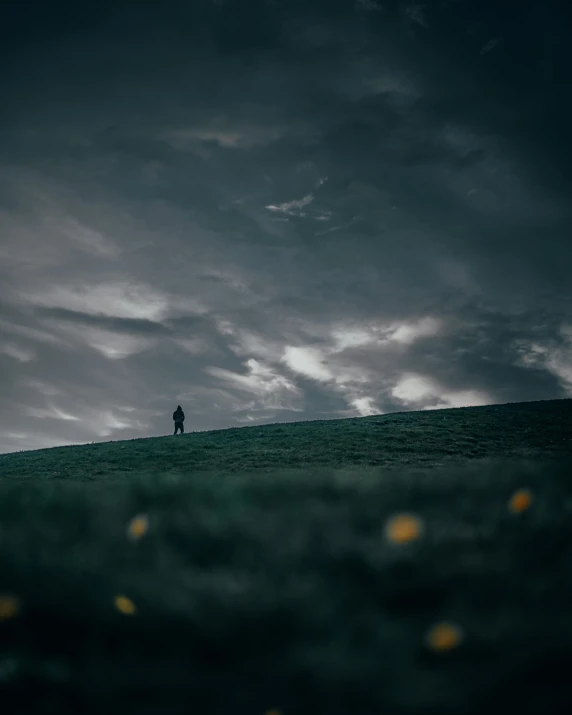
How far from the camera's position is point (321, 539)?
2.81 meters

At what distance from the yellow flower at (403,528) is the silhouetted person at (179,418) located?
2658 cm

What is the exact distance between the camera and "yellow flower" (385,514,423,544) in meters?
2.78

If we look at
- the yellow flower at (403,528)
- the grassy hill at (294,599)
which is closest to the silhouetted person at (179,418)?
the grassy hill at (294,599)

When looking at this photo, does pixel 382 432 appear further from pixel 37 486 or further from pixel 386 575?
pixel 386 575

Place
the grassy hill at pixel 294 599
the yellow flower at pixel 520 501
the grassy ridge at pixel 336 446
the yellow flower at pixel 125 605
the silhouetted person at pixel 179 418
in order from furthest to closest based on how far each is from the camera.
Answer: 1. the silhouetted person at pixel 179 418
2. the grassy ridge at pixel 336 446
3. the yellow flower at pixel 520 501
4. the yellow flower at pixel 125 605
5. the grassy hill at pixel 294 599

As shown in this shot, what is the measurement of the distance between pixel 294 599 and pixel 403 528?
905 mm

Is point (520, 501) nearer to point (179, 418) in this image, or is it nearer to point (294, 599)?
point (294, 599)

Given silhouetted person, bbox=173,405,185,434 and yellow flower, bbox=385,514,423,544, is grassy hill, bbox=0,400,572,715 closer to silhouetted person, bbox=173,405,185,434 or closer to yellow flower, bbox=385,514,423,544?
yellow flower, bbox=385,514,423,544

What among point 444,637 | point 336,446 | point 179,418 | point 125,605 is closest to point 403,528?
point 444,637

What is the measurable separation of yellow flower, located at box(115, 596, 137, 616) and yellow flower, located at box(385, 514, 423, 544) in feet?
4.86

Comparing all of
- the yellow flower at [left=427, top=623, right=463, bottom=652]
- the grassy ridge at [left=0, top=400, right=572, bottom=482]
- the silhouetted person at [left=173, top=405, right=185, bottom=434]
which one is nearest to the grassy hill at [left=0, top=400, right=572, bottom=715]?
the yellow flower at [left=427, top=623, right=463, bottom=652]

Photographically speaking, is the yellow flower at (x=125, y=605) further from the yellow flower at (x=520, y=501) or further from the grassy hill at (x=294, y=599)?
the yellow flower at (x=520, y=501)

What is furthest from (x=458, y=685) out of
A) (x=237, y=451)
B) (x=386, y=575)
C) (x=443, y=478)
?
(x=237, y=451)

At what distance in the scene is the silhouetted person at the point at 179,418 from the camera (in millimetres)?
28422
